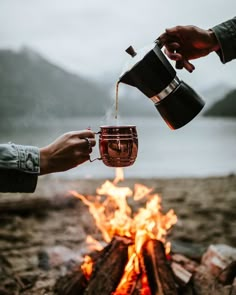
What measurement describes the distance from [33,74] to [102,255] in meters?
104

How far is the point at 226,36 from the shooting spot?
93.0 inches

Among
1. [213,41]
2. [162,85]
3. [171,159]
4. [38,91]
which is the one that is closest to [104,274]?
[162,85]

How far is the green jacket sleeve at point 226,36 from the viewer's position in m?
2.36

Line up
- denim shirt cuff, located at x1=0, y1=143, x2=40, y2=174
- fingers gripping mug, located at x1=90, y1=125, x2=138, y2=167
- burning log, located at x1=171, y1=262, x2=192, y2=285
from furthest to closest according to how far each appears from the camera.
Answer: burning log, located at x1=171, y1=262, x2=192, y2=285, fingers gripping mug, located at x1=90, y1=125, x2=138, y2=167, denim shirt cuff, located at x1=0, y1=143, x2=40, y2=174

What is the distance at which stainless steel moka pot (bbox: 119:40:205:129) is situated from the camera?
1.97 metres

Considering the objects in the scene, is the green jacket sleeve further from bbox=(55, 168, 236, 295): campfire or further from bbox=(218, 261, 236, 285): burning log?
bbox=(218, 261, 236, 285): burning log

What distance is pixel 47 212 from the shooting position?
539 centimetres

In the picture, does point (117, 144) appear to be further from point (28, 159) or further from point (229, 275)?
point (229, 275)

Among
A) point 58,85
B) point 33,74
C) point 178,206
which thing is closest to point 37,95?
→ point 33,74

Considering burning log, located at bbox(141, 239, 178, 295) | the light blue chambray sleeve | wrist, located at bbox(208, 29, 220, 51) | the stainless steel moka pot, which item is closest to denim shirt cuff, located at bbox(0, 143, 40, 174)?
the light blue chambray sleeve

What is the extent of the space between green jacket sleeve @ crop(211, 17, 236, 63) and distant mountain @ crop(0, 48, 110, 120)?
77.1 meters

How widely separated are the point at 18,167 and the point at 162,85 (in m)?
0.85

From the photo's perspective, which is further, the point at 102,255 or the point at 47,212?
the point at 47,212

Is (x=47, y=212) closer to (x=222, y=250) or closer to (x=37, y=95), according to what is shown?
(x=222, y=250)
